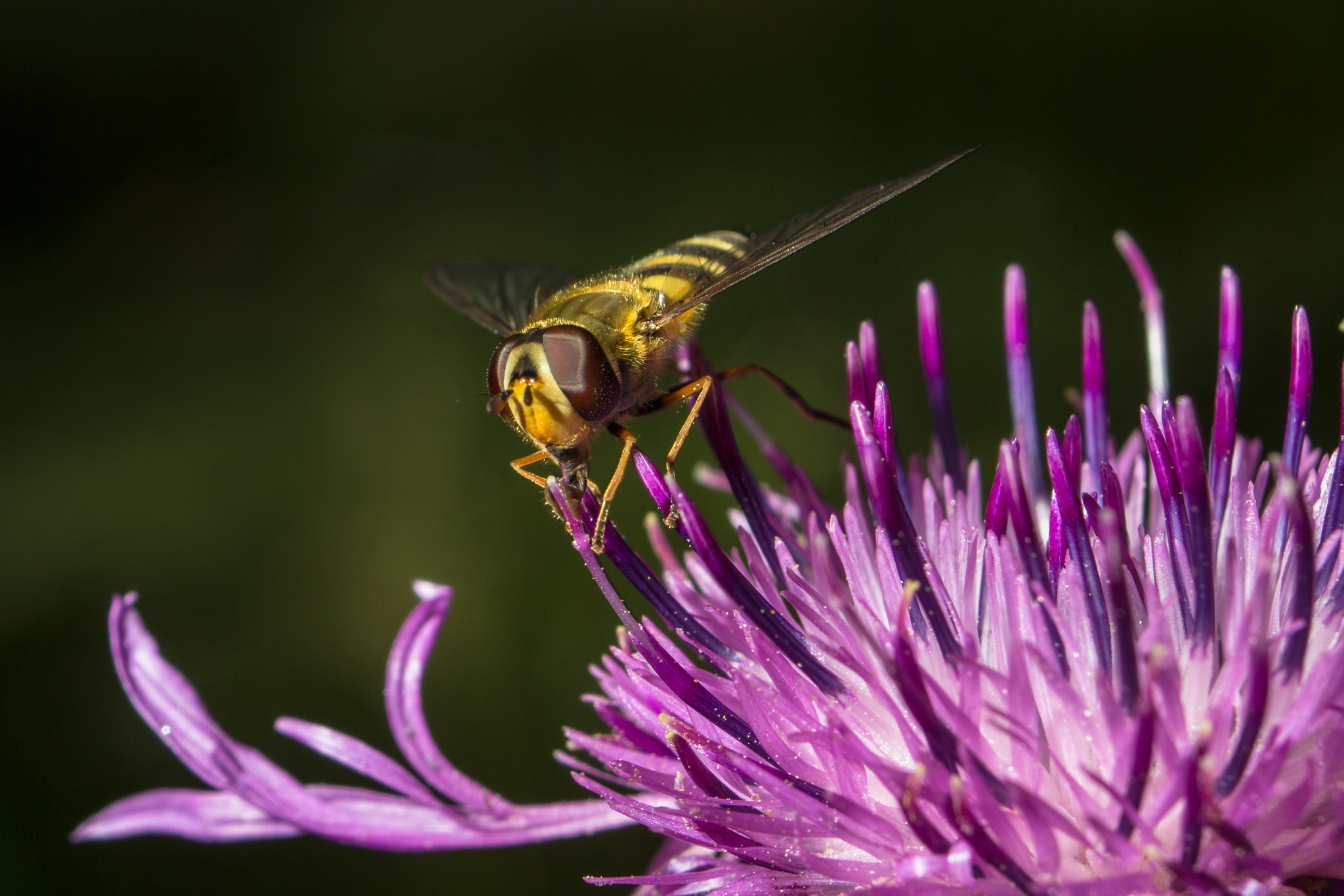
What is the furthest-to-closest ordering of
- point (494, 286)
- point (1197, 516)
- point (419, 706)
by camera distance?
point (494, 286), point (419, 706), point (1197, 516)

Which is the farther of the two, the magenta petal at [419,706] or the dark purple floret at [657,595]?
the magenta petal at [419,706]

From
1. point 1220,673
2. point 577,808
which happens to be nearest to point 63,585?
point 577,808

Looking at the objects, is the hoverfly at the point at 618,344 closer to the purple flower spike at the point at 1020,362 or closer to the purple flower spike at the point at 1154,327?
the purple flower spike at the point at 1020,362

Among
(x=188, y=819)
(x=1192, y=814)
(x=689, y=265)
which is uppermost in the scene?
(x=689, y=265)

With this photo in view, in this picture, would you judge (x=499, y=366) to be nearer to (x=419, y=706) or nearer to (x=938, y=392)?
(x=419, y=706)

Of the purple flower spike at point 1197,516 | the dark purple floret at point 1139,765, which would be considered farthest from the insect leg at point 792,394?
the dark purple floret at point 1139,765

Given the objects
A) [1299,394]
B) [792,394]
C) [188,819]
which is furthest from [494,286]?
[1299,394]
